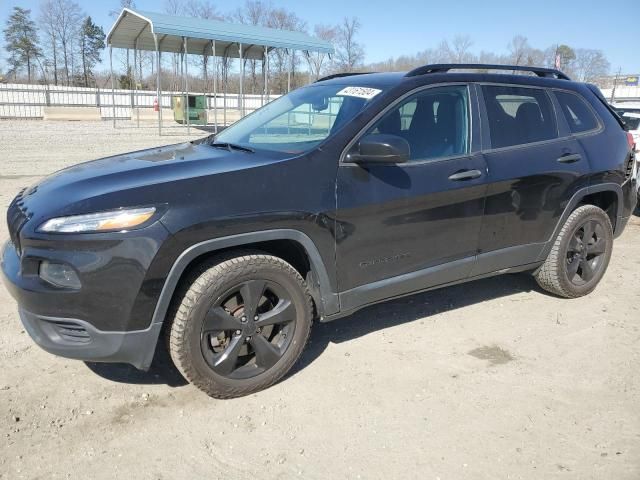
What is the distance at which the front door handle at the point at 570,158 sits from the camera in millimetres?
4248

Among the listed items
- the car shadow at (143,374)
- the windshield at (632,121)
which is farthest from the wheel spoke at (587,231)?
the windshield at (632,121)

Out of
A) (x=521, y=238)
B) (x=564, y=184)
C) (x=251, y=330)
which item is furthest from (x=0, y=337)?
(x=564, y=184)

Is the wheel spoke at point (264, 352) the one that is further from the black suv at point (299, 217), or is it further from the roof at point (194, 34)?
the roof at point (194, 34)

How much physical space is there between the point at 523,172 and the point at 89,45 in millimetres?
66260

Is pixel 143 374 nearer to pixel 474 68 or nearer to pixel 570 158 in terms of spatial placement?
pixel 474 68

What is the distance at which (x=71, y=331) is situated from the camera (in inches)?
108

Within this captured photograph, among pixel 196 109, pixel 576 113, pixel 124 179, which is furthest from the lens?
pixel 196 109

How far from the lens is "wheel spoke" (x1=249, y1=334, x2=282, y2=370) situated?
3.10 m

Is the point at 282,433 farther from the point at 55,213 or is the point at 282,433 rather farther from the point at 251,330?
the point at 55,213

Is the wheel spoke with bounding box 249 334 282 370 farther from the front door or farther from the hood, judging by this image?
the hood

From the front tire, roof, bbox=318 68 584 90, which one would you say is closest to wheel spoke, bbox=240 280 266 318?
the front tire

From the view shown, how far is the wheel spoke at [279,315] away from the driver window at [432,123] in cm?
122

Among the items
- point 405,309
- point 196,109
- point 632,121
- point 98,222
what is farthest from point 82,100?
point 98,222

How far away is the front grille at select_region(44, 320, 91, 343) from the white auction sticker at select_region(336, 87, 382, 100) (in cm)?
219
